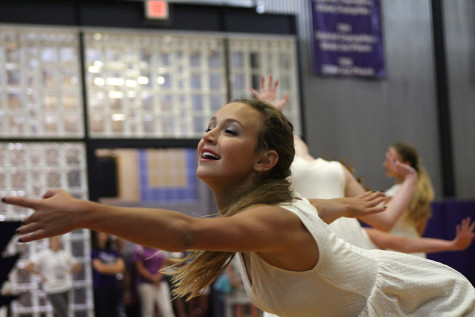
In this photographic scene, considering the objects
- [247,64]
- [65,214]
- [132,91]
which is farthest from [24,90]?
[65,214]

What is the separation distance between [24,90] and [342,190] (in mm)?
5410

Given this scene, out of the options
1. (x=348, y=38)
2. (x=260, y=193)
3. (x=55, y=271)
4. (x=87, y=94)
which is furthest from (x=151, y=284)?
(x=260, y=193)

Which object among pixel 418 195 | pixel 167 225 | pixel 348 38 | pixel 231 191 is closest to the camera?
pixel 167 225

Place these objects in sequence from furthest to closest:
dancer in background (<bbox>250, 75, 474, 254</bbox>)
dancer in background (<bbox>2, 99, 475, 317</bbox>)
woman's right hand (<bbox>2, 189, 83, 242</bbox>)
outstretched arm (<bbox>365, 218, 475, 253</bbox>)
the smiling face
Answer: outstretched arm (<bbox>365, 218, 475, 253</bbox>), dancer in background (<bbox>250, 75, 474, 254</bbox>), the smiling face, dancer in background (<bbox>2, 99, 475, 317</bbox>), woman's right hand (<bbox>2, 189, 83, 242</bbox>)

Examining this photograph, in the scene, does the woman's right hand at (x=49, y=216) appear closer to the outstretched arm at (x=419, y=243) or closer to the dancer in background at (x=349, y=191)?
the dancer in background at (x=349, y=191)

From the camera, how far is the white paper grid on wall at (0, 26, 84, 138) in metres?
7.85

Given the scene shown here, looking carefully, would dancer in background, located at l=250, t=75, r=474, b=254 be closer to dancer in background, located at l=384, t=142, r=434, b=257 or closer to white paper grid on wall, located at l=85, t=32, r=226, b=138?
dancer in background, located at l=384, t=142, r=434, b=257

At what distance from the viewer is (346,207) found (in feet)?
8.07

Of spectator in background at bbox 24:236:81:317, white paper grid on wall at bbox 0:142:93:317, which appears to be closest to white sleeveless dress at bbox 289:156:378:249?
spectator in background at bbox 24:236:81:317

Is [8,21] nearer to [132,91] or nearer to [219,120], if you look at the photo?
[132,91]

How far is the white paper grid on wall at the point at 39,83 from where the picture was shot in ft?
25.8

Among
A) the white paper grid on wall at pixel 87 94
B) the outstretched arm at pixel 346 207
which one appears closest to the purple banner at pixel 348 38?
the white paper grid on wall at pixel 87 94

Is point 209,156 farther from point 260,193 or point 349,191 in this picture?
point 349,191

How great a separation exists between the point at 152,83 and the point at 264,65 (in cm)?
150
